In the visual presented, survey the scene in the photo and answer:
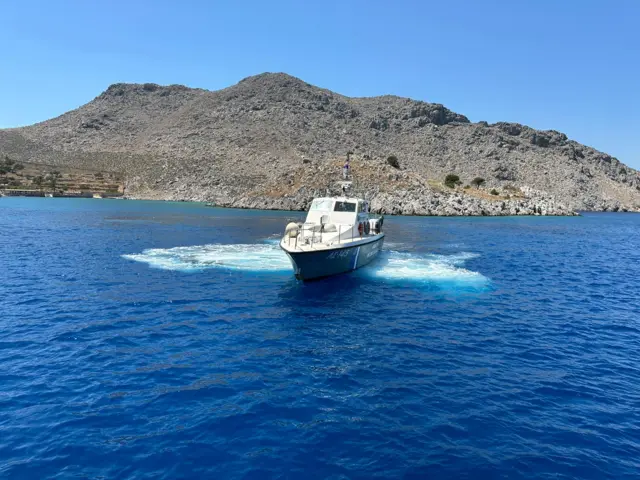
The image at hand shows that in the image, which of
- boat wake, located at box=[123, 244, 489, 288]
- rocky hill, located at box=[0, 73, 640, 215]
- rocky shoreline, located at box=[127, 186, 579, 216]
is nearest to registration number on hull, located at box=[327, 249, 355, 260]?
boat wake, located at box=[123, 244, 489, 288]

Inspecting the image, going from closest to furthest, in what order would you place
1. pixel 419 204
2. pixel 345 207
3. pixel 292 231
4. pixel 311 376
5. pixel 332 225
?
pixel 311 376
pixel 292 231
pixel 332 225
pixel 345 207
pixel 419 204

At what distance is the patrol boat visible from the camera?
2247cm

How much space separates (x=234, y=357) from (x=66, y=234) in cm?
3546

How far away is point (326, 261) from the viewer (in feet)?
76.0

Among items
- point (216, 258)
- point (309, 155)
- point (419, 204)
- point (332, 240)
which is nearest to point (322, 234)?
point (332, 240)

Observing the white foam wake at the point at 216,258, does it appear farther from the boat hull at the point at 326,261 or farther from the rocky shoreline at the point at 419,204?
the rocky shoreline at the point at 419,204

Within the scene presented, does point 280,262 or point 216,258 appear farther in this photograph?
point 216,258

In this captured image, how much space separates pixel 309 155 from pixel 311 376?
5348 inches

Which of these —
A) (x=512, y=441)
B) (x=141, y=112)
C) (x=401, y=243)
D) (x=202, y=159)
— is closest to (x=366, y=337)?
(x=512, y=441)

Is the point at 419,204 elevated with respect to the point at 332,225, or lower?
elevated

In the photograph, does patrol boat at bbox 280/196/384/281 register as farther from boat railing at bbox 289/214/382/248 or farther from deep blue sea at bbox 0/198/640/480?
deep blue sea at bbox 0/198/640/480

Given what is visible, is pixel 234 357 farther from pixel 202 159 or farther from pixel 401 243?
pixel 202 159

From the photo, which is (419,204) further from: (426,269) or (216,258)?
(216,258)

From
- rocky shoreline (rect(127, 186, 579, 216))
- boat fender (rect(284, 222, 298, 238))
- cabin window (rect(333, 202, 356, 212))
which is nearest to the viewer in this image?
boat fender (rect(284, 222, 298, 238))
